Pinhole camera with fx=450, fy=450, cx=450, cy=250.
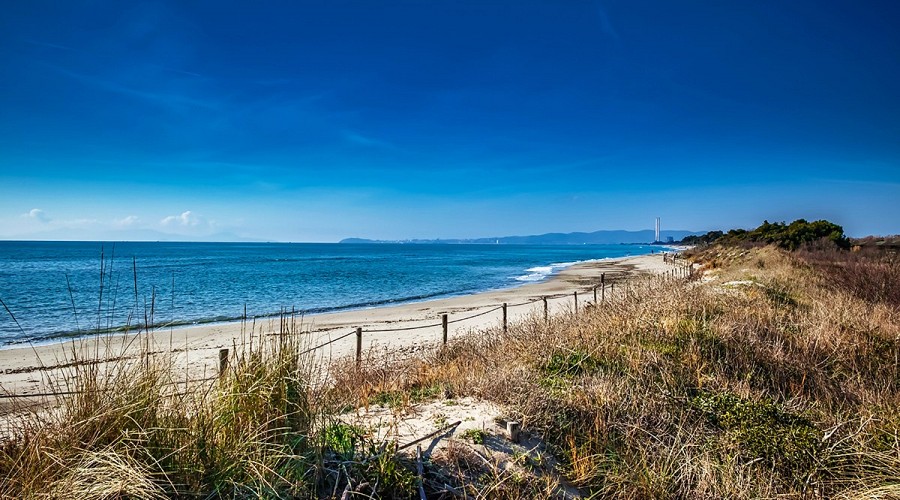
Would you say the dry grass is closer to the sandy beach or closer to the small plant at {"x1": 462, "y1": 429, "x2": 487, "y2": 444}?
the small plant at {"x1": 462, "y1": 429, "x2": 487, "y2": 444}

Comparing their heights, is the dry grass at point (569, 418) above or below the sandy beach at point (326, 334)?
above

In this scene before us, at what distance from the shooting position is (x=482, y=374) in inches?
255

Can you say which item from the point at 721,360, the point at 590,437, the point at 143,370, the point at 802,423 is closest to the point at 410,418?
the point at 590,437

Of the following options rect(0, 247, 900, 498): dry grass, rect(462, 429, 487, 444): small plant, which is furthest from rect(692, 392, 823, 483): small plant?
rect(462, 429, 487, 444): small plant

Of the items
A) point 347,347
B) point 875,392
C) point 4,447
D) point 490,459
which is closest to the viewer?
point 4,447

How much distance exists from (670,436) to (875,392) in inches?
154

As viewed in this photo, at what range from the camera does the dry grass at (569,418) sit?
304 cm

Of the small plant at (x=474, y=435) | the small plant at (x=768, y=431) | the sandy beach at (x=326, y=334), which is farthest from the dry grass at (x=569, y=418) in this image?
the sandy beach at (x=326, y=334)

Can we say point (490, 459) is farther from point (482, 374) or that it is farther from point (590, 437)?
point (482, 374)

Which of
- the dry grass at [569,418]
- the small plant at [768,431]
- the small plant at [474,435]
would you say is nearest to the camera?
the dry grass at [569,418]

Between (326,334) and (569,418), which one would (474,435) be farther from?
(326,334)

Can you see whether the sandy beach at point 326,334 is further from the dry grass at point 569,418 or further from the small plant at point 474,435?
the small plant at point 474,435

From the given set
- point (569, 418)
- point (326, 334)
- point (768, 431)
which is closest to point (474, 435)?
point (569, 418)

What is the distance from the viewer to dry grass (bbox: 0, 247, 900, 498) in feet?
9.97
